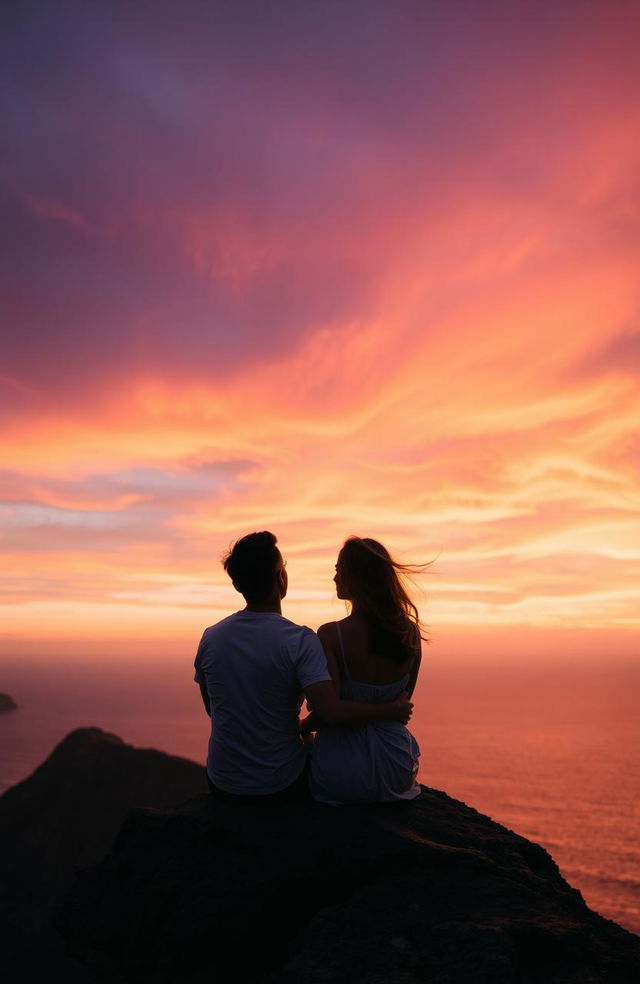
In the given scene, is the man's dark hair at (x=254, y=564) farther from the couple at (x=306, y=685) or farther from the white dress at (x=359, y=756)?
the white dress at (x=359, y=756)

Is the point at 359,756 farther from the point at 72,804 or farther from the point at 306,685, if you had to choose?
the point at 72,804

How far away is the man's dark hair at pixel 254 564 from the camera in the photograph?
15.5ft

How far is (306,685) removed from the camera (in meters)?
4.66

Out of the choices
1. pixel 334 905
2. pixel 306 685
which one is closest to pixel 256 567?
pixel 306 685

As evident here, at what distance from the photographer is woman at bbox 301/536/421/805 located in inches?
194

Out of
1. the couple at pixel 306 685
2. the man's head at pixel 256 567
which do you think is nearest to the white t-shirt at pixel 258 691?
the couple at pixel 306 685

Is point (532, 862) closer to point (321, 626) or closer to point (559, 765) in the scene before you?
point (321, 626)

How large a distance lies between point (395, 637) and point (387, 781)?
1140 mm

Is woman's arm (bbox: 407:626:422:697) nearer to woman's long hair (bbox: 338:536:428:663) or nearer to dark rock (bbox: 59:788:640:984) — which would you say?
woman's long hair (bbox: 338:536:428:663)

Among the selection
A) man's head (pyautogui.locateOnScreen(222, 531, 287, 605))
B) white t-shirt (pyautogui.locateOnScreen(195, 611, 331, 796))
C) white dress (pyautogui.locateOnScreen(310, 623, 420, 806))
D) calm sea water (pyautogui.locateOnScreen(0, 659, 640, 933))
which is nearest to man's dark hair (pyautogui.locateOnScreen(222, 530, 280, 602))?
man's head (pyautogui.locateOnScreen(222, 531, 287, 605))

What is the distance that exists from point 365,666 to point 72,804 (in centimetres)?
6664

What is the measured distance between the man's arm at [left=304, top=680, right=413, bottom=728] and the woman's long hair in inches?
16.3

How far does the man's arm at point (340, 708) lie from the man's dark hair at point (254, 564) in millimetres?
770

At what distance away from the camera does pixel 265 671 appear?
187 inches
